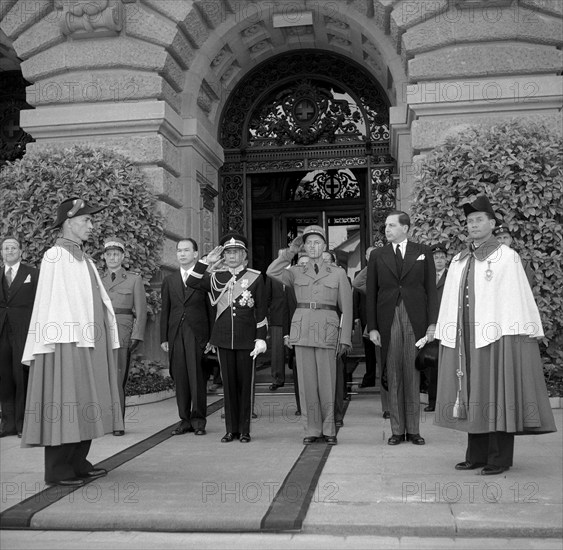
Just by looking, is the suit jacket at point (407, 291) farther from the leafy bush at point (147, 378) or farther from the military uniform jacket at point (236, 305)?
the leafy bush at point (147, 378)

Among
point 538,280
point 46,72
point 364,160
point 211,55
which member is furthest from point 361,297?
point 46,72

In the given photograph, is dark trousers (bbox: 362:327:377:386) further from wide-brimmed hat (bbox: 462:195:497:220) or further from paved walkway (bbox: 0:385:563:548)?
wide-brimmed hat (bbox: 462:195:497:220)

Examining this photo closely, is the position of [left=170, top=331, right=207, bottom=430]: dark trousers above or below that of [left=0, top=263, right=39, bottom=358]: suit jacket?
below

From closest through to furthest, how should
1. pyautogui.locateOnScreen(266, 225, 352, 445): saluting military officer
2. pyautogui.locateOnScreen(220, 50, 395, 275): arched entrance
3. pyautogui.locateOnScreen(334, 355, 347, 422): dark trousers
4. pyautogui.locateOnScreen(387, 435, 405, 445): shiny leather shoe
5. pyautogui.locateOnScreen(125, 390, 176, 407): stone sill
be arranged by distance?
1. pyautogui.locateOnScreen(387, 435, 405, 445): shiny leather shoe
2. pyautogui.locateOnScreen(266, 225, 352, 445): saluting military officer
3. pyautogui.locateOnScreen(334, 355, 347, 422): dark trousers
4. pyautogui.locateOnScreen(125, 390, 176, 407): stone sill
5. pyautogui.locateOnScreen(220, 50, 395, 275): arched entrance

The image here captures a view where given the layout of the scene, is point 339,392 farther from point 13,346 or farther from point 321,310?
point 13,346

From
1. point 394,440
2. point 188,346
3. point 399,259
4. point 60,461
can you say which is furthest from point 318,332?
point 60,461

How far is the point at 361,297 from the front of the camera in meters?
11.0

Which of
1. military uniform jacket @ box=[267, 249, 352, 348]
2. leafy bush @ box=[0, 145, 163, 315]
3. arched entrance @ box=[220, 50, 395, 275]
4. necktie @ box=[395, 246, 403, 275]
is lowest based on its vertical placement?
military uniform jacket @ box=[267, 249, 352, 348]

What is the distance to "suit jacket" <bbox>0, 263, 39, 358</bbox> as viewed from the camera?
8508mm

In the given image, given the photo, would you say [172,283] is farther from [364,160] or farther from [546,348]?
[364,160]

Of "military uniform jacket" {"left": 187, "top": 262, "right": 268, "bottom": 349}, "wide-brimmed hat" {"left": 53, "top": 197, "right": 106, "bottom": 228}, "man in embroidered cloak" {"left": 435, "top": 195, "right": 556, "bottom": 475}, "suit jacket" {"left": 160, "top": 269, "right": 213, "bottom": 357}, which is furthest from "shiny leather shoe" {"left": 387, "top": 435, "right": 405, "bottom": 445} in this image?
"wide-brimmed hat" {"left": 53, "top": 197, "right": 106, "bottom": 228}

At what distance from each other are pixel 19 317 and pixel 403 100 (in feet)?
20.4

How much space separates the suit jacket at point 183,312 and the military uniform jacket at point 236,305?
0.32 m

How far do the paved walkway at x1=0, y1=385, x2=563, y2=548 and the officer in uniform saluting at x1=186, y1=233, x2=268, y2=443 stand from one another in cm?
34
